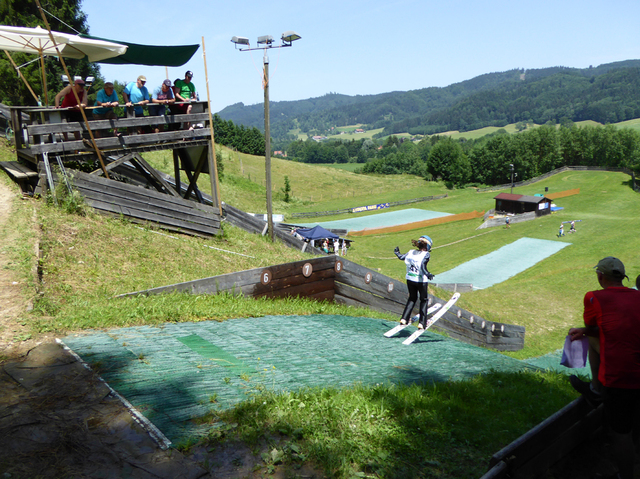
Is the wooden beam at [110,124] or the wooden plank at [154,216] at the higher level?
the wooden beam at [110,124]

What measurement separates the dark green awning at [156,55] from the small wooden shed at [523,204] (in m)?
52.1

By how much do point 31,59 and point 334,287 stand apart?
30080mm

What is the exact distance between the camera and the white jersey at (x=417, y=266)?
30.1 ft

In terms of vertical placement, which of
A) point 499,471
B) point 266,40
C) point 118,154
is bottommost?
point 499,471

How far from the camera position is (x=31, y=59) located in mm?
30234

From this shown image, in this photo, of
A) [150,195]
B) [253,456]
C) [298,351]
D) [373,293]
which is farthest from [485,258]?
[253,456]

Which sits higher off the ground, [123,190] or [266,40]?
[266,40]

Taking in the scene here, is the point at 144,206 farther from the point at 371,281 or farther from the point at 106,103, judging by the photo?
the point at 371,281

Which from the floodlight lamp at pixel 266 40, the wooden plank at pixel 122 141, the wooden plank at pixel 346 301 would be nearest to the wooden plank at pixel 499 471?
the wooden plank at pixel 346 301

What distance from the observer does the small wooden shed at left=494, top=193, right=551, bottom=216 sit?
5625cm

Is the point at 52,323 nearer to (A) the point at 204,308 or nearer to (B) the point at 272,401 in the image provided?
(A) the point at 204,308

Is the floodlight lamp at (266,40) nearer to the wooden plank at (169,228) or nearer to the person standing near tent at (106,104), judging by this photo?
the person standing near tent at (106,104)

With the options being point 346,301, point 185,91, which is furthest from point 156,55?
point 346,301

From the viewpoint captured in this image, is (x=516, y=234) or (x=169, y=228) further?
(x=516, y=234)
